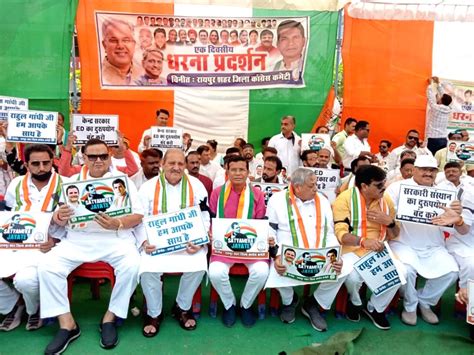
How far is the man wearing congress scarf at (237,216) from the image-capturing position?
3996mm

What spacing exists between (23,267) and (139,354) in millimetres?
1243

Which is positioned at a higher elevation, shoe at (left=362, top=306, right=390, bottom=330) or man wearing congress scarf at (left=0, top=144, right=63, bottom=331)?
man wearing congress scarf at (left=0, top=144, right=63, bottom=331)

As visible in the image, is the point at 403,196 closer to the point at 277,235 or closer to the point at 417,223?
the point at 417,223

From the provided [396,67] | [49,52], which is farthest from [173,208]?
[396,67]

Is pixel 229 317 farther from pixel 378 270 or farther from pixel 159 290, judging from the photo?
pixel 378 270

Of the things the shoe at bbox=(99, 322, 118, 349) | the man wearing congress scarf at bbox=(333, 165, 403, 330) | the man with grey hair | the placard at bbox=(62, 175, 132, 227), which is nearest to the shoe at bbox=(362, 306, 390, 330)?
the man wearing congress scarf at bbox=(333, 165, 403, 330)

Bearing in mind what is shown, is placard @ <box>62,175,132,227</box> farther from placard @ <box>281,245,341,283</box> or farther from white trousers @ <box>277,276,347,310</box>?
white trousers @ <box>277,276,347,310</box>

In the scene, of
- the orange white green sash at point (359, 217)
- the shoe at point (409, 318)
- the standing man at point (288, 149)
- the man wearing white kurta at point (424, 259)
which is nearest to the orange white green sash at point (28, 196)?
the orange white green sash at point (359, 217)

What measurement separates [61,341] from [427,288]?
336cm

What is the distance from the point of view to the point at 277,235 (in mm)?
4266

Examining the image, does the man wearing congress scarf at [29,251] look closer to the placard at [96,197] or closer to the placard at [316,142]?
the placard at [96,197]

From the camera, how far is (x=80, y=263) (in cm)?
388

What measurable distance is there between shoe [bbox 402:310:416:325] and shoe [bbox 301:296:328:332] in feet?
2.58

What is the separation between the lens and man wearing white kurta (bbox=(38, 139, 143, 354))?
3.70 metres
